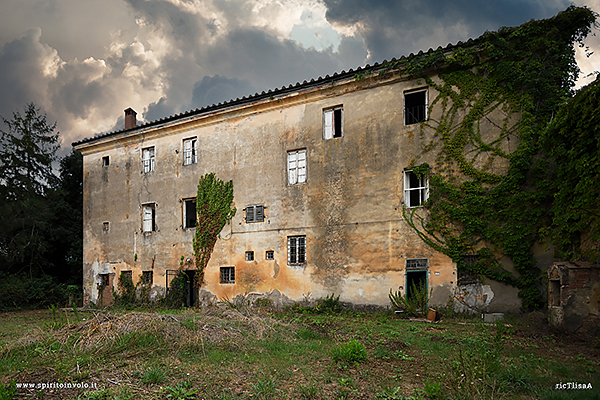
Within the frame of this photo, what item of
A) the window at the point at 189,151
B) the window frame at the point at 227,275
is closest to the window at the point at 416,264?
the window frame at the point at 227,275

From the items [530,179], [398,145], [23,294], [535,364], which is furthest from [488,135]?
[23,294]

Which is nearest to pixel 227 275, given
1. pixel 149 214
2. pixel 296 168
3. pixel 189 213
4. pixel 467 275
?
pixel 189 213

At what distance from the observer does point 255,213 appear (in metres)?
15.5

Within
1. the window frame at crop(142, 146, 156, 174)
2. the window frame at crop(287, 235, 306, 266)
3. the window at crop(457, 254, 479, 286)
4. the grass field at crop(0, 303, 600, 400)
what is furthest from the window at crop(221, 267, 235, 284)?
the window at crop(457, 254, 479, 286)

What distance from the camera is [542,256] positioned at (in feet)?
35.2

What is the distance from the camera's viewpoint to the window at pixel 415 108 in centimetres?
1310

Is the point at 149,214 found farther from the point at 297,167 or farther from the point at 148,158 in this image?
the point at 297,167

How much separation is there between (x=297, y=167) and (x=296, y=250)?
3.46 m

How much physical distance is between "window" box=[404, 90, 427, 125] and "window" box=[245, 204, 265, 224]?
685 cm

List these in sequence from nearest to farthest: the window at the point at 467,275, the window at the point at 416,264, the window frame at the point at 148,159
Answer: the window at the point at 467,275
the window at the point at 416,264
the window frame at the point at 148,159

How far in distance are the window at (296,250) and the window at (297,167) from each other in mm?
2337

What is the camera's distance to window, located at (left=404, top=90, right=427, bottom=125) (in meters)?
13.1

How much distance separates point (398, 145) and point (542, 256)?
18.8 feet

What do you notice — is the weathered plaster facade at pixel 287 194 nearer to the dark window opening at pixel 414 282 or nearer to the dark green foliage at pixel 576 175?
the dark window opening at pixel 414 282
